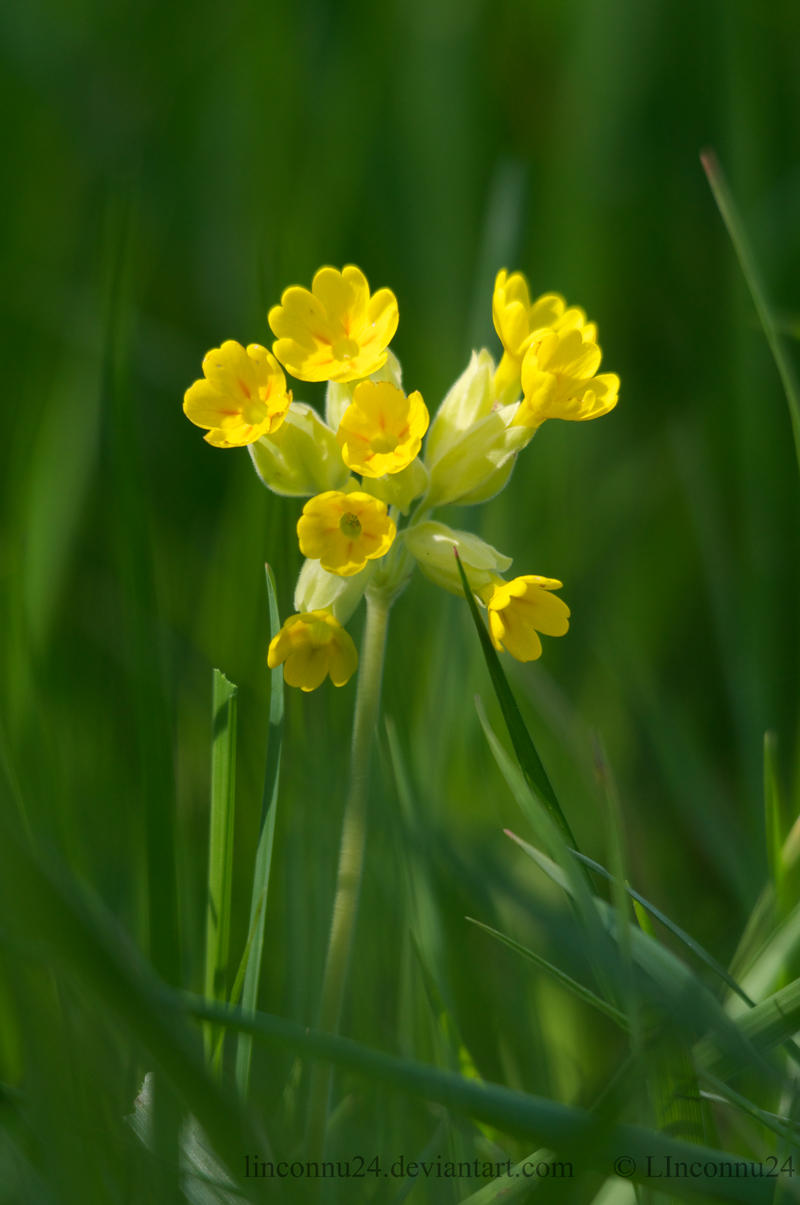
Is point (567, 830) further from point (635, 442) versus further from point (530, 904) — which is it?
point (635, 442)

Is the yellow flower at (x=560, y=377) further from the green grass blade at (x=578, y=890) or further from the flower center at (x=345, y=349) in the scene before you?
Answer: the green grass blade at (x=578, y=890)

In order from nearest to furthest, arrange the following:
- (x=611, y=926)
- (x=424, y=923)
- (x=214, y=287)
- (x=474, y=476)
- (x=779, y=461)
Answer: (x=611, y=926) → (x=424, y=923) → (x=474, y=476) → (x=779, y=461) → (x=214, y=287)

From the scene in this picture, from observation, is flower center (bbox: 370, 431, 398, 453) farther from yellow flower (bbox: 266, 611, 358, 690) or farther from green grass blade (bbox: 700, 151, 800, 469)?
green grass blade (bbox: 700, 151, 800, 469)

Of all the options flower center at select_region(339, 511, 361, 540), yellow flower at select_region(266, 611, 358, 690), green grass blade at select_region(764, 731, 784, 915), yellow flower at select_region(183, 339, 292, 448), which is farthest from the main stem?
green grass blade at select_region(764, 731, 784, 915)

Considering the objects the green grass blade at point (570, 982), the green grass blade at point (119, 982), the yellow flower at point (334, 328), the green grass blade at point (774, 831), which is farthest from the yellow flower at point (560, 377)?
the green grass blade at point (119, 982)

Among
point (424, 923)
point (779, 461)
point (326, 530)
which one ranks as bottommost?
point (424, 923)

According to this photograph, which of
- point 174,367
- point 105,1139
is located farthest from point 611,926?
point 174,367
